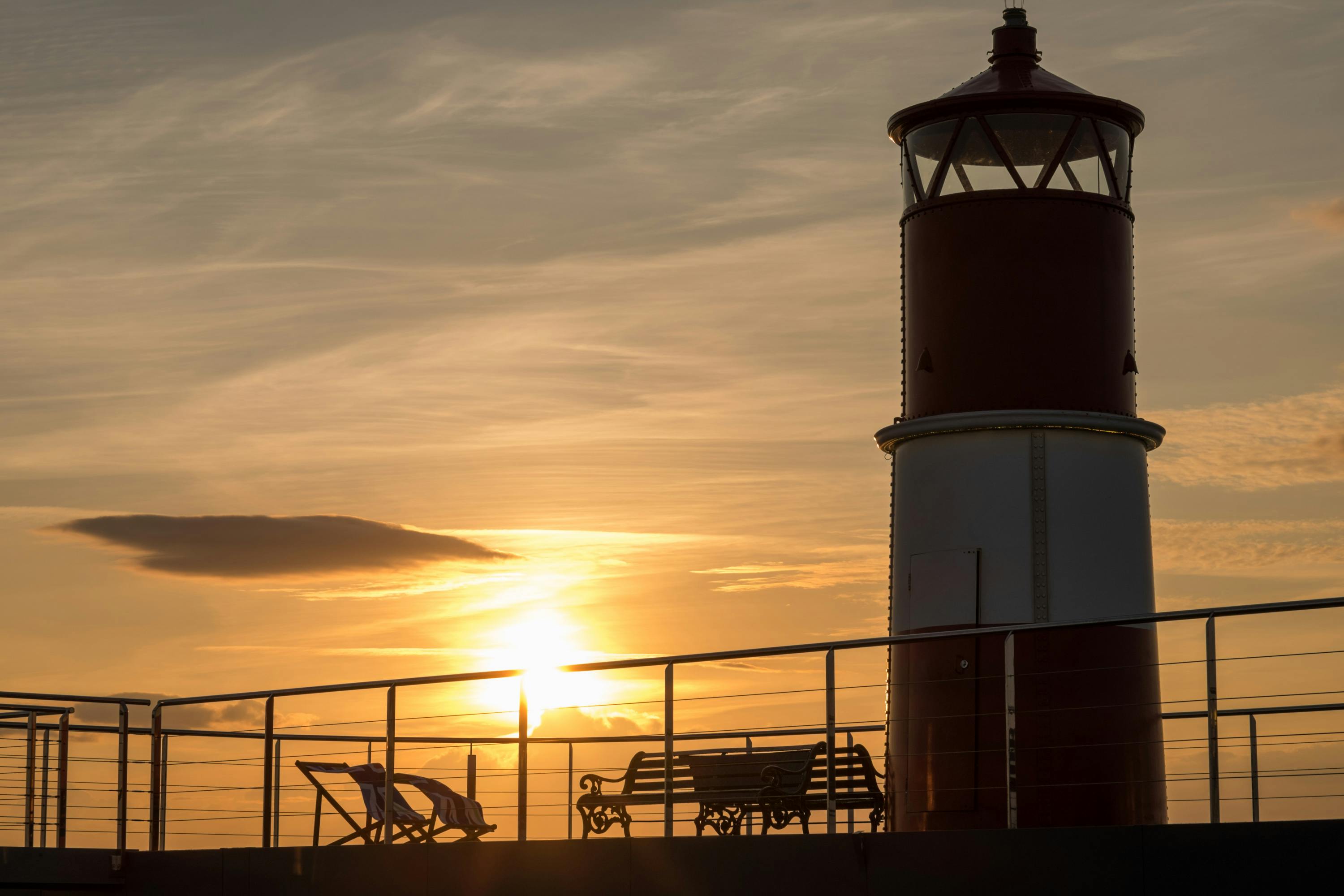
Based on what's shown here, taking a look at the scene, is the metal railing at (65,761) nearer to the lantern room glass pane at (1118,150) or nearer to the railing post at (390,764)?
the railing post at (390,764)

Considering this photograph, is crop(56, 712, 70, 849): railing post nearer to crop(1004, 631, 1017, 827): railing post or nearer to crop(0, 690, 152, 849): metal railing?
crop(0, 690, 152, 849): metal railing

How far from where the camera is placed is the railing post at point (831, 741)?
1005cm

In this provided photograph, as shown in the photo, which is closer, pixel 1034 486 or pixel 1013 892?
pixel 1013 892

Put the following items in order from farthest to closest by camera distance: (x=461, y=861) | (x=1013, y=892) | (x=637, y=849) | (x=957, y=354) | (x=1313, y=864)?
(x=957, y=354), (x=461, y=861), (x=637, y=849), (x=1013, y=892), (x=1313, y=864)

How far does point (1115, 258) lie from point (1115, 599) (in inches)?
95.5

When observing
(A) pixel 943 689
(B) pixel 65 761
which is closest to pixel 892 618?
(A) pixel 943 689

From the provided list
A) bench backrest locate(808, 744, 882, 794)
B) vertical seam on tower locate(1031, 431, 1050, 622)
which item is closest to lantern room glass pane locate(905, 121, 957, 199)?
vertical seam on tower locate(1031, 431, 1050, 622)

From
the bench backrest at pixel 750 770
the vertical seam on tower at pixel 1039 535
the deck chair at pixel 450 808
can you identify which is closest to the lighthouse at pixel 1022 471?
the vertical seam on tower at pixel 1039 535

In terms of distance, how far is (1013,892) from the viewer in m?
9.47

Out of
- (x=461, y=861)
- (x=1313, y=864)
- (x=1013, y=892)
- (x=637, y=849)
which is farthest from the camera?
(x=461, y=861)

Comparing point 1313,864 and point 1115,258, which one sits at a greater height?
point 1115,258

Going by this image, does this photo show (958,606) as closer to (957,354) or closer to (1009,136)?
(957,354)

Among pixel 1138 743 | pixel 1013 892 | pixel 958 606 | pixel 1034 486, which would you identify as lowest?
pixel 1013 892

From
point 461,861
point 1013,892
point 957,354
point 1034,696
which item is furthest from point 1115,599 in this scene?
point 461,861
